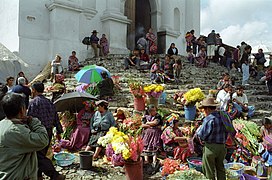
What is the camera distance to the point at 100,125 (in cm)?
624

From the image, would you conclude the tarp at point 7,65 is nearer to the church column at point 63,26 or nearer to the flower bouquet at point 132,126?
the church column at point 63,26

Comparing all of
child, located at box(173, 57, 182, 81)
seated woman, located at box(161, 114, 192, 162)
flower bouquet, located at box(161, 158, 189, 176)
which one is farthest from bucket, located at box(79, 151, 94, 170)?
child, located at box(173, 57, 182, 81)

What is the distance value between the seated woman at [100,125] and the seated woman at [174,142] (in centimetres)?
119

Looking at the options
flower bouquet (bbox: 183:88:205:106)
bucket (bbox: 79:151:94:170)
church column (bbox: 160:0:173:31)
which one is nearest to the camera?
bucket (bbox: 79:151:94:170)

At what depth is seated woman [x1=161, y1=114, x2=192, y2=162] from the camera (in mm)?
5852

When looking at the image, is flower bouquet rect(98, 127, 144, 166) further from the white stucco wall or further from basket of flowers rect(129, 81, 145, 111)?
the white stucco wall

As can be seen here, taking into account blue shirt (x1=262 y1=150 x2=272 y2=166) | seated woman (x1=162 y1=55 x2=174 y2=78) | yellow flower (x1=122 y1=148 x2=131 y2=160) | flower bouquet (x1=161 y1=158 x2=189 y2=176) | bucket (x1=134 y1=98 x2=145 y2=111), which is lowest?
flower bouquet (x1=161 y1=158 x2=189 y2=176)

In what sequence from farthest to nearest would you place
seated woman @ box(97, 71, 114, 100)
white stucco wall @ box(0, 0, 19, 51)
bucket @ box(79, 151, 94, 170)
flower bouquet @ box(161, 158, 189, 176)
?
white stucco wall @ box(0, 0, 19, 51) < seated woman @ box(97, 71, 114, 100) < bucket @ box(79, 151, 94, 170) < flower bouquet @ box(161, 158, 189, 176)

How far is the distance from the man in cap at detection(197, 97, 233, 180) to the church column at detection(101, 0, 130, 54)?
39.0 feet

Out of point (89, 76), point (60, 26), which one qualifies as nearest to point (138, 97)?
point (89, 76)

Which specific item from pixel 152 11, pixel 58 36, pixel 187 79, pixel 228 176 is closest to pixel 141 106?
pixel 228 176

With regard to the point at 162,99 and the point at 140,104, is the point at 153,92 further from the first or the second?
the point at 162,99

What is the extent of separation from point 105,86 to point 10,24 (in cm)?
727

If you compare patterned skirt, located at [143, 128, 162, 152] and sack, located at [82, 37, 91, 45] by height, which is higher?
sack, located at [82, 37, 91, 45]
